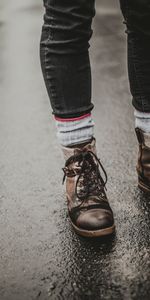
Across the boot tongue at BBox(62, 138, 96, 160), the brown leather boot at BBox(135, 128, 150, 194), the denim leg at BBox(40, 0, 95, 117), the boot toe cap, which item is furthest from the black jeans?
the boot toe cap

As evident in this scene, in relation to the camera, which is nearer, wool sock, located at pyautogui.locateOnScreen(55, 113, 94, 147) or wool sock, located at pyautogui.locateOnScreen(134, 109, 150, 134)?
wool sock, located at pyautogui.locateOnScreen(55, 113, 94, 147)

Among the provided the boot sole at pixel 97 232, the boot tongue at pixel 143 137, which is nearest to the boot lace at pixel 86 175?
the boot sole at pixel 97 232

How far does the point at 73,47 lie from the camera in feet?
5.38

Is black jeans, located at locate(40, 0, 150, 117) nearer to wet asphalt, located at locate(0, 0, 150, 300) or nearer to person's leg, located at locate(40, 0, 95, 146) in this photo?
person's leg, located at locate(40, 0, 95, 146)

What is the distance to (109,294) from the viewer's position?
1.44 meters

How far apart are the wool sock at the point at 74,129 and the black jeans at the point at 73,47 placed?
25mm

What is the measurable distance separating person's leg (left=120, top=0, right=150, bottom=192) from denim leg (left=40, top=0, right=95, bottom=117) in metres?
0.17

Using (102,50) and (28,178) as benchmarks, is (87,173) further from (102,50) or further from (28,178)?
(102,50)

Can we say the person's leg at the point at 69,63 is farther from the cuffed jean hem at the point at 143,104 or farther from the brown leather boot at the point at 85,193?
the cuffed jean hem at the point at 143,104

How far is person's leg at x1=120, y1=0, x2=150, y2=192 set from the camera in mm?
1691

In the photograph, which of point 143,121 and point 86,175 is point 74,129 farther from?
point 143,121

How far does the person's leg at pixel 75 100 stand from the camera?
1593 mm

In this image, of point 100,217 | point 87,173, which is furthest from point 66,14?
point 100,217

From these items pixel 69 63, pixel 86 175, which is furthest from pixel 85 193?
pixel 69 63
